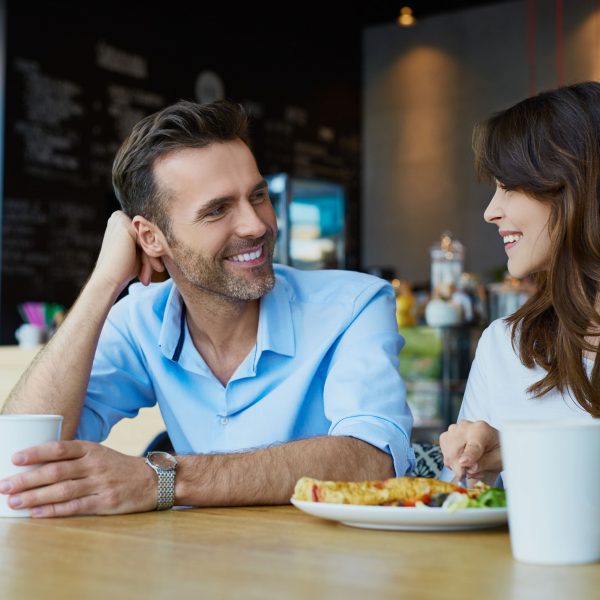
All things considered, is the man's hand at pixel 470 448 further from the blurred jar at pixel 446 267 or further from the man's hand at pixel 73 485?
the blurred jar at pixel 446 267

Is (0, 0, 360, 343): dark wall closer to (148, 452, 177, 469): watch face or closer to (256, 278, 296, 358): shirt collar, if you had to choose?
(256, 278, 296, 358): shirt collar

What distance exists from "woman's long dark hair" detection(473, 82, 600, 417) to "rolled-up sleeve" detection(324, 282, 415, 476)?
0.78 ft

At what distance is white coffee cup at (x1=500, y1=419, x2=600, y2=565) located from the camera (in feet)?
2.71

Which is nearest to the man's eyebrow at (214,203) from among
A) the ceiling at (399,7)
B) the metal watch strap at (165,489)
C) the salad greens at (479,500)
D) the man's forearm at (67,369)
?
the man's forearm at (67,369)

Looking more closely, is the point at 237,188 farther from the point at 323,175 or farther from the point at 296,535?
the point at 323,175

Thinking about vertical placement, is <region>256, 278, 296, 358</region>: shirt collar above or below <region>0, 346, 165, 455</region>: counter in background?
above

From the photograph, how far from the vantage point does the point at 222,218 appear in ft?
5.79

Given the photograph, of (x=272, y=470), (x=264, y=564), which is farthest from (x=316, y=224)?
(x=264, y=564)

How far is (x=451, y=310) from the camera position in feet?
11.6

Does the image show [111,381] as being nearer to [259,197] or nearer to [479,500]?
[259,197]

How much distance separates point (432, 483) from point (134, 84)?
5.18 meters

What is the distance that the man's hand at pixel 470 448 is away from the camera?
1.24 m

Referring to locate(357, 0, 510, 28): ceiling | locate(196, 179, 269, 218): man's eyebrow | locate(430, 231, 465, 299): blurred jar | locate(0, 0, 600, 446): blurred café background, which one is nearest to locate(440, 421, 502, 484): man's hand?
locate(196, 179, 269, 218): man's eyebrow

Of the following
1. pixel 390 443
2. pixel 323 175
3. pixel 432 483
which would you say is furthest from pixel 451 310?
pixel 323 175
